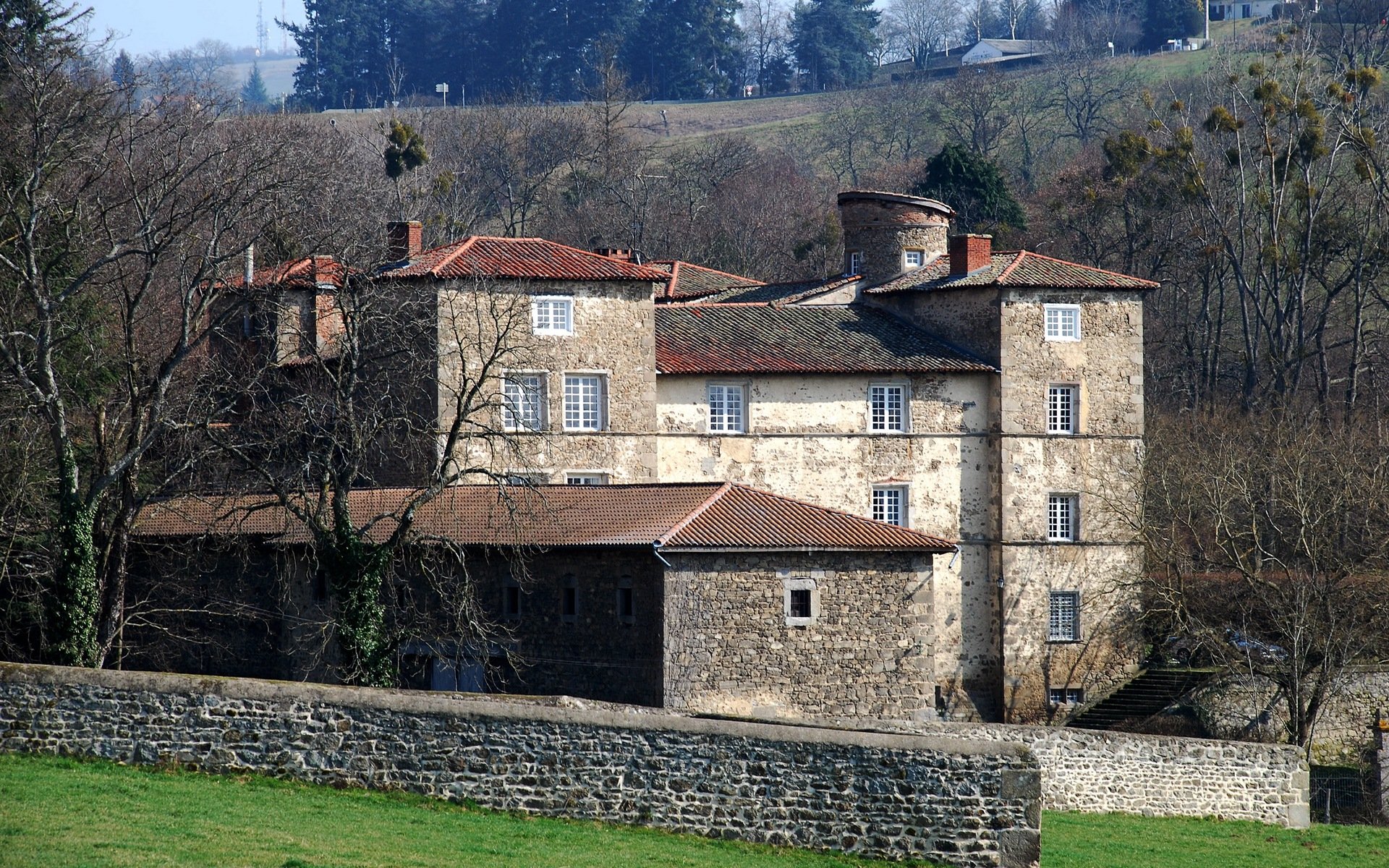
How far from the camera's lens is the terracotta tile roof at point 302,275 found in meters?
39.1

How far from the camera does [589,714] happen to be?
21.1m

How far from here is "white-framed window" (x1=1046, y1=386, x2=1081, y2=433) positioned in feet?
138

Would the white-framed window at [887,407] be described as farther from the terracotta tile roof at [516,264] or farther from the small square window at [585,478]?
the small square window at [585,478]

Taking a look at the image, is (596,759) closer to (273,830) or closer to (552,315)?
(273,830)

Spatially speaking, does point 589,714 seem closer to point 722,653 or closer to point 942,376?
point 722,653

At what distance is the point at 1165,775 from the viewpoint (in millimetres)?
29219

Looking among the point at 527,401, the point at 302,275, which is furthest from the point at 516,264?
the point at 302,275

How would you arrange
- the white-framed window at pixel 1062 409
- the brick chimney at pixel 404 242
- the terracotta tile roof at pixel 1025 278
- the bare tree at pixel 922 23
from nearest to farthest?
the brick chimney at pixel 404 242
the terracotta tile roof at pixel 1025 278
the white-framed window at pixel 1062 409
the bare tree at pixel 922 23

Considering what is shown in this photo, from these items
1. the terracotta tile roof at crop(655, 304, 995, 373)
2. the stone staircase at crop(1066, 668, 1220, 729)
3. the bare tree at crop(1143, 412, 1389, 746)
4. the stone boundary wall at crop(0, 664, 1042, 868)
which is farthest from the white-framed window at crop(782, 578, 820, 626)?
the stone staircase at crop(1066, 668, 1220, 729)

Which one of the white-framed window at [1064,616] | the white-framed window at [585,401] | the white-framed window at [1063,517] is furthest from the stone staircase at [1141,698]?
the white-framed window at [585,401]

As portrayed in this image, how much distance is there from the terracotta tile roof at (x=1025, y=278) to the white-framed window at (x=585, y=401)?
28.3 feet

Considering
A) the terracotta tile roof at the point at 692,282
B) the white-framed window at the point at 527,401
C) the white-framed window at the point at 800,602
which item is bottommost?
the white-framed window at the point at 800,602

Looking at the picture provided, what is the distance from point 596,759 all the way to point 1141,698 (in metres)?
23.0

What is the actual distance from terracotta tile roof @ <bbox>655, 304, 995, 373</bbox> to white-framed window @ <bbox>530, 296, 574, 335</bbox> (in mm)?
2305
